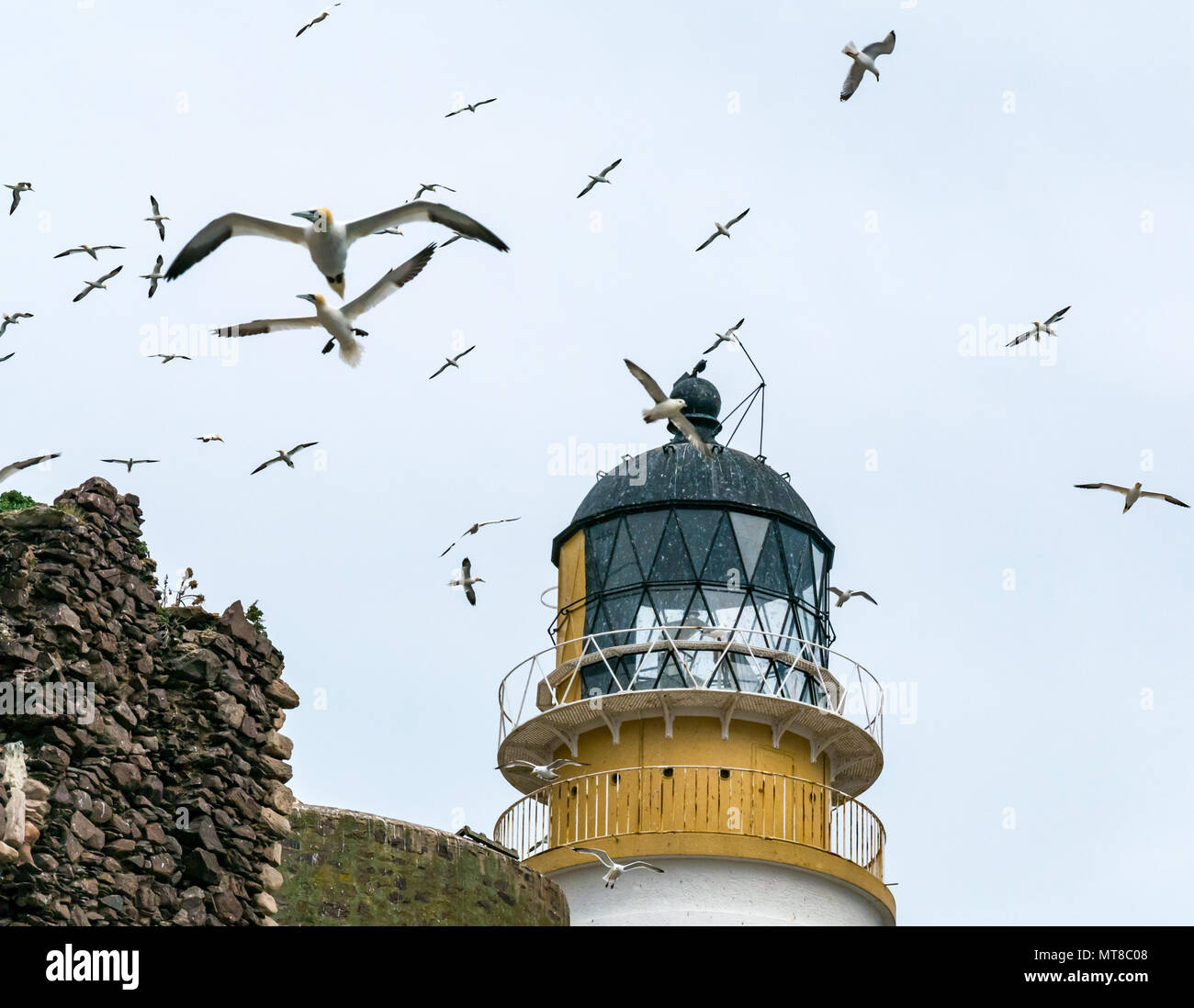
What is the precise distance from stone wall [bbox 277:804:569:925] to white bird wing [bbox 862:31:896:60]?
10924 mm

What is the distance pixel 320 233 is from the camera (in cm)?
2217

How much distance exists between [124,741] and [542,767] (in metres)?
13.1

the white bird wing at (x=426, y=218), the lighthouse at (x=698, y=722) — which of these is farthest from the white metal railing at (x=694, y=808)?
the white bird wing at (x=426, y=218)

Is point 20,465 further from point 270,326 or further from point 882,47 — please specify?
point 882,47

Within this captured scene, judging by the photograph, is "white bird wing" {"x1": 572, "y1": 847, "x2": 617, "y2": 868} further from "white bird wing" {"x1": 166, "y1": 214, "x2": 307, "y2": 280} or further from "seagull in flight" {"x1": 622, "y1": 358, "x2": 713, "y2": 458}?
"white bird wing" {"x1": 166, "y1": 214, "x2": 307, "y2": 280}

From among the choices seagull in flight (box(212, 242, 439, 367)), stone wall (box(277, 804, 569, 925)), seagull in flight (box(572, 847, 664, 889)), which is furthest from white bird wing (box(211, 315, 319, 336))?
seagull in flight (box(572, 847, 664, 889))

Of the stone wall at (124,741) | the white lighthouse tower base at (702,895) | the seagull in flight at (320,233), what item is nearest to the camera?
the stone wall at (124,741)

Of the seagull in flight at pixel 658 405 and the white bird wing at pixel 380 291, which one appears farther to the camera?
the seagull in flight at pixel 658 405

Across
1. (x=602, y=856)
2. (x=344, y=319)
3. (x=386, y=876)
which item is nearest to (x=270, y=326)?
(x=344, y=319)

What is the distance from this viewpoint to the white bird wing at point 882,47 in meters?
30.0

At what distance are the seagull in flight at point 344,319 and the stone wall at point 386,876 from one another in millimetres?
4384

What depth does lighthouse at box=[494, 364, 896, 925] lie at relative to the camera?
3044 cm

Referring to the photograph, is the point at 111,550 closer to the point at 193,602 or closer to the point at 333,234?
the point at 193,602

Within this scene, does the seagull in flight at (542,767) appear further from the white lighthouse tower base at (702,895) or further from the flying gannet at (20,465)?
the flying gannet at (20,465)
